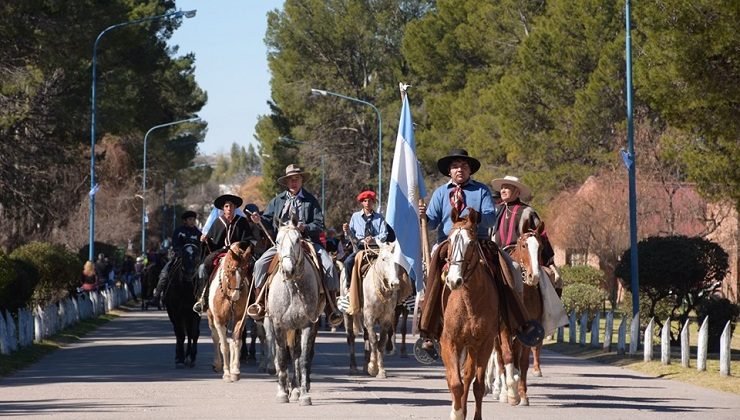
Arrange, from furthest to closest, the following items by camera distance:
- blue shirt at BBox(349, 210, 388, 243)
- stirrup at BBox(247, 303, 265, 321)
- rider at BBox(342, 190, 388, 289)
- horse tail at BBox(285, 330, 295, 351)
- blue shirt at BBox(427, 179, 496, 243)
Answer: blue shirt at BBox(349, 210, 388, 243)
rider at BBox(342, 190, 388, 289)
stirrup at BBox(247, 303, 265, 321)
horse tail at BBox(285, 330, 295, 351)
blue shirt at BBox(427, 179, 496, 243)

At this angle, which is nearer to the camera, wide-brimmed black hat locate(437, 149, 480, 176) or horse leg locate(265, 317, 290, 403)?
wide-brimmed black hat locate(437, 149, 480, 176)

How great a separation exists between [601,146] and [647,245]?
23.7 metres

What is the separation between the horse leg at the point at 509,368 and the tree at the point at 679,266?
38.5 ft

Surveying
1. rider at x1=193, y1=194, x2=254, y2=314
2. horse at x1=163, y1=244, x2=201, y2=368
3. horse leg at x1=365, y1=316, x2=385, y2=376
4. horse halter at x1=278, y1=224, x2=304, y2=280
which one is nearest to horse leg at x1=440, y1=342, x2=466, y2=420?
horse halter at x1=278, y1=224, x2=304, y2=280

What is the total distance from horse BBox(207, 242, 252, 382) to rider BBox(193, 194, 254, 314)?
0.42 metres

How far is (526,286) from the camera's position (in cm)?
1755

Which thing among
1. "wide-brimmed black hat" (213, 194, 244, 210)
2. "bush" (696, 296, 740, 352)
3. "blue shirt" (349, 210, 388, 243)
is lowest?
"bush" (696, 296, 740, 352)

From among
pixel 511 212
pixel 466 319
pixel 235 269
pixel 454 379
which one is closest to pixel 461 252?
pixel 466 319

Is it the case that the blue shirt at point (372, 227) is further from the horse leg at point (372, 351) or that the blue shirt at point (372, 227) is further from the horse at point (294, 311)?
the horse at point (294, 311)

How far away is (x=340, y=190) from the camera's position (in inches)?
3484

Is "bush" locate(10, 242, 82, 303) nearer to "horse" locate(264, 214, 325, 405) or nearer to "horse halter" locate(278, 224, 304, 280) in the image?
"horse" locate(264, 214, 325, 405)

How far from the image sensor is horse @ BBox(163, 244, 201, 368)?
2322cm

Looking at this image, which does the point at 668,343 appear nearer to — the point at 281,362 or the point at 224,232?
the point at 224,232

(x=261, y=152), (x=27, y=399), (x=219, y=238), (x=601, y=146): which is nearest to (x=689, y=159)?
(x=219, y=238)
